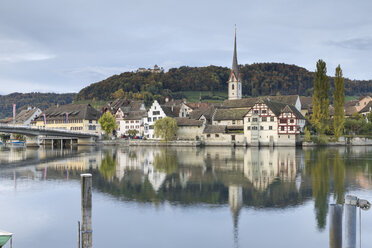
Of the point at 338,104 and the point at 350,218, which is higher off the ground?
the point at 338,104

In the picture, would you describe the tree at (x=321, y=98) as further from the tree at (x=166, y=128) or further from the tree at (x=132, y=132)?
the tree at (x=132, y=132)

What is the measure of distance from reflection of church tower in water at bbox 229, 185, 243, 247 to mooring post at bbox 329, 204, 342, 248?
4.61m

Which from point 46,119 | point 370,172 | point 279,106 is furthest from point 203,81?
point 370,172

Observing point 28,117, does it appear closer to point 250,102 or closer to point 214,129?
point 214,129

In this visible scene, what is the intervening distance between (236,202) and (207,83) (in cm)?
13321

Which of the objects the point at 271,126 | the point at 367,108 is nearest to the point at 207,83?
the point at 367,108

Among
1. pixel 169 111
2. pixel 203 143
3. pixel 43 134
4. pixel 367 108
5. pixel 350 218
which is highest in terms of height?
pixel 367 108

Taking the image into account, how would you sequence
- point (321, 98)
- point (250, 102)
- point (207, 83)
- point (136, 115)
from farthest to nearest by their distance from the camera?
point (207, 83) → point (136, 115) → point (250, 102) → point (321, 98)

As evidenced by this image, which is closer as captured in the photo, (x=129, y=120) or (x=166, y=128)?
(x=166, y=128)

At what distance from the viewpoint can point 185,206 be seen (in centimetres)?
2050

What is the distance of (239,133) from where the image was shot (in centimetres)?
7319

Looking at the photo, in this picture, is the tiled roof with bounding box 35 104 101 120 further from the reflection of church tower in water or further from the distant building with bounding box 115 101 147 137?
the reflection of church tower in water

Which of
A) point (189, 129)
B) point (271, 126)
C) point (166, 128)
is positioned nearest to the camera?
point (271, 126)

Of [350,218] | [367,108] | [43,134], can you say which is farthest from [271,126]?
[350,218]
